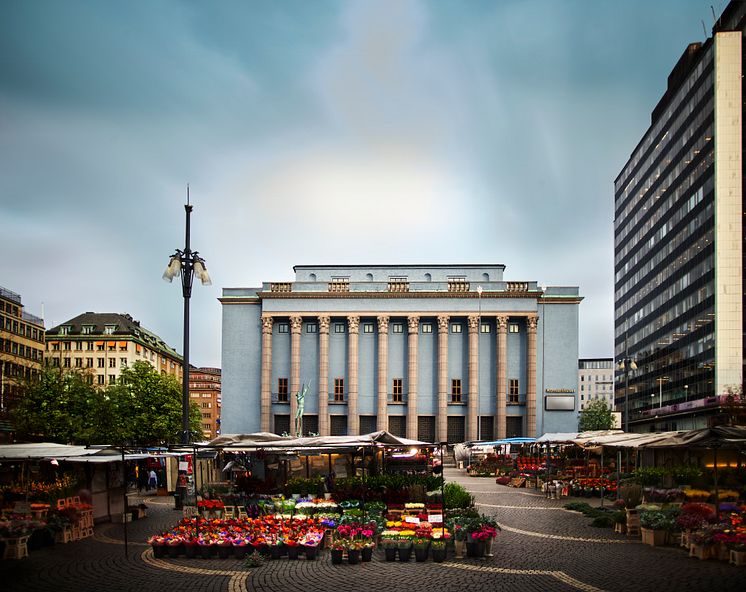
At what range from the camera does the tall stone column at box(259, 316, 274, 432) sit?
80.6 m

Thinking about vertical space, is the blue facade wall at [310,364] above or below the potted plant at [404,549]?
above

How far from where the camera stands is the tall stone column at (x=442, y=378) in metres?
79.2

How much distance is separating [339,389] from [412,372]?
8.35 m

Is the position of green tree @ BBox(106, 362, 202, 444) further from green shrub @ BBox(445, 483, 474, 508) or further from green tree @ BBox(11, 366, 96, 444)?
green shrub @ BBox(445, 483, 474, 508)

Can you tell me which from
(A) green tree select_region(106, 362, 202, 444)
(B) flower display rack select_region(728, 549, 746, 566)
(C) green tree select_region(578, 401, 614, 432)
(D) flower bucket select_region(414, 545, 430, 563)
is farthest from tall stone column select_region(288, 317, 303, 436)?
(B) flower display rack select_region(728, 549, 746, 566)

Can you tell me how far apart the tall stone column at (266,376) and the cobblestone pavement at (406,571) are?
57.7 metres

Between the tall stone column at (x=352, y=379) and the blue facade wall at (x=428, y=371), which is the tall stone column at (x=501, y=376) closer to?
the blue facade wall at (x=428, y=371)

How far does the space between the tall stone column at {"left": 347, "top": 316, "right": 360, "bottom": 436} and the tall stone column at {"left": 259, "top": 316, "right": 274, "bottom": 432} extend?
8.61 m

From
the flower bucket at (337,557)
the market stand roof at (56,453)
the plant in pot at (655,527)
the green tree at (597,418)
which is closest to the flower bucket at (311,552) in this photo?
the flower bucket at (337,557)

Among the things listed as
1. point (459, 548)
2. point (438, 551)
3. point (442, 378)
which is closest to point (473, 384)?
point (442, 378)

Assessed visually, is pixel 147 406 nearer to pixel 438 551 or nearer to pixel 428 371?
pixel 428 371

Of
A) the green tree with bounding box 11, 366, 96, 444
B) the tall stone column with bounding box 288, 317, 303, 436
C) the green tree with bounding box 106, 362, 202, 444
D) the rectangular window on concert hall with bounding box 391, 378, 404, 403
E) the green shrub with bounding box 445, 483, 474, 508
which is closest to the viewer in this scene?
the green shrub with bounding box 445, 483, 474, 508

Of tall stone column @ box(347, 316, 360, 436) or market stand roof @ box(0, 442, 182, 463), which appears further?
tall stone column @ box(347, 316, 360, 436)

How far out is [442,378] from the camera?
79.8 meters
